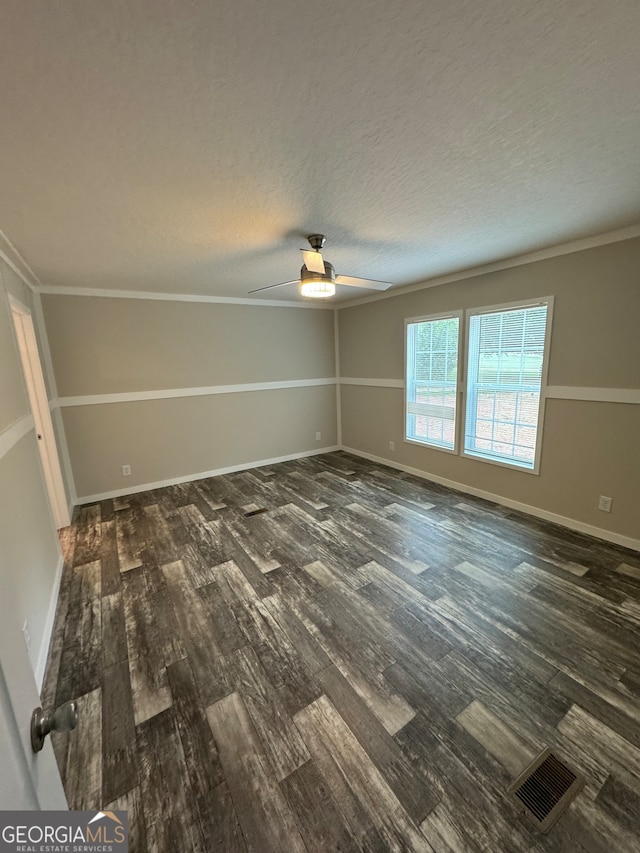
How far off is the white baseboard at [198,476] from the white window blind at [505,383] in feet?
8.31

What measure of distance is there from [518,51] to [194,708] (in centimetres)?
274

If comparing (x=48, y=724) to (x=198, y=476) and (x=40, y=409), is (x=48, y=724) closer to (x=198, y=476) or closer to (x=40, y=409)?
(x=40, y=409)

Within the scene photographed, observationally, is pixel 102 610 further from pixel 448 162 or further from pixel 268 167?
pixel 448 162

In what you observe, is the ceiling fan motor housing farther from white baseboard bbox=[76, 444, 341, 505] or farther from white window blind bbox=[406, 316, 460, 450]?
white baseboard bbox=[76, 444, 341, 505]

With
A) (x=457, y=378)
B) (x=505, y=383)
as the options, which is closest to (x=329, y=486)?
(x=457, y=378)

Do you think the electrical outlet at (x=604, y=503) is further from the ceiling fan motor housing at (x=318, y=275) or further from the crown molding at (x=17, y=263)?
the crown molding at (x=17, y=263)

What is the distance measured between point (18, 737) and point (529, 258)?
3976 mm

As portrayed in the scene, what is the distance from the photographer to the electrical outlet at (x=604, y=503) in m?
2.75

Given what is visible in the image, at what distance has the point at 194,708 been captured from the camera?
155cm

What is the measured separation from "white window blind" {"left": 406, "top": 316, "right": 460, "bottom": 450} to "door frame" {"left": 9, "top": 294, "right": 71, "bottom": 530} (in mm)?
3941

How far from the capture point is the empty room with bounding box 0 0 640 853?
98cm

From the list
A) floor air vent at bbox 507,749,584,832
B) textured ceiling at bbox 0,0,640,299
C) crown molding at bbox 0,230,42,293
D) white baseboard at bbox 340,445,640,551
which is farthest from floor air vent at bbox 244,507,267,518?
crown molding at bbox 0,230,42,293

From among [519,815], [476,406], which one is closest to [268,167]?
[519,815]

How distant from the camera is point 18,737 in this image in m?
0.59
